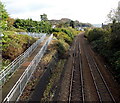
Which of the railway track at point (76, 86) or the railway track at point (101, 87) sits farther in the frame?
the railway track at point (76, 86)

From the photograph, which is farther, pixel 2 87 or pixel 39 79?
pixel 39 79

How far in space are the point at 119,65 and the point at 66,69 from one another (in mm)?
6871

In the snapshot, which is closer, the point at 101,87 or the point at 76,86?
the point at 101,87

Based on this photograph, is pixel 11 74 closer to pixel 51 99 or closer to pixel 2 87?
pixel 2 87

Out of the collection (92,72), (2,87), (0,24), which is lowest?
(92,72)

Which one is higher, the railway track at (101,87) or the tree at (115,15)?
the tree at (115,15)

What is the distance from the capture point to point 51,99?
13680 millimetres

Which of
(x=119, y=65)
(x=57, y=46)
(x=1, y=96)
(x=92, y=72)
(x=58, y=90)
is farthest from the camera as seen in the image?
(x=57, y=46)

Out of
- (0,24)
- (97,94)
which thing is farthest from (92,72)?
(0,24)

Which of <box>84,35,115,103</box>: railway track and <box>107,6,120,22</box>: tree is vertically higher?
<box>107,6,120,22</box>: tree

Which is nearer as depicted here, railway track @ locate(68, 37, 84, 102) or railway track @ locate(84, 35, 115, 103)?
railway track @ locate(84, 35, 115, 103)

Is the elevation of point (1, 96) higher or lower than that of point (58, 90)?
higher

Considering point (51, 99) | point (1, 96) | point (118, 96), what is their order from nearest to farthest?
point (1, 96)
point (51, 99)
point (118, 96)

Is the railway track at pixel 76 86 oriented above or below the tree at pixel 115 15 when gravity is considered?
below
